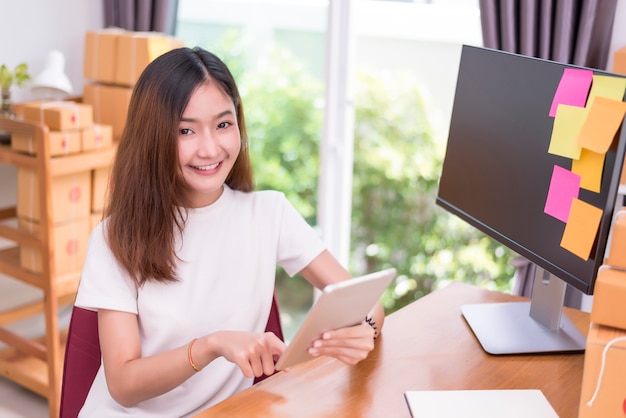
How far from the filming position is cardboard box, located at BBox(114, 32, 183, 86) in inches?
111

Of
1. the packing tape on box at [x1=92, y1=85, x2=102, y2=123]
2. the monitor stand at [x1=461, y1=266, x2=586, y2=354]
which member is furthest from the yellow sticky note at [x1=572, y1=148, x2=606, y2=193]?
the packing tape on box at [x1=92, y1=85, x2=102, y2=123]

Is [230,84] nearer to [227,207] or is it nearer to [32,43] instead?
[227,207]

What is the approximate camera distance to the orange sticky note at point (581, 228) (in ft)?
4.48

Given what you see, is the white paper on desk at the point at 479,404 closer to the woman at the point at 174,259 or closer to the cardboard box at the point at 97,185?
the woman at the point at 174,259

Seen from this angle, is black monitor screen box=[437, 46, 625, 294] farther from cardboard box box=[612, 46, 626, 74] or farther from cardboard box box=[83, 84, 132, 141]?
cardboard box box=[83, 84, 132, 141]

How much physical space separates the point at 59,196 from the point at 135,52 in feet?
1.94

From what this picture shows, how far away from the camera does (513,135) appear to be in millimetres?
1607

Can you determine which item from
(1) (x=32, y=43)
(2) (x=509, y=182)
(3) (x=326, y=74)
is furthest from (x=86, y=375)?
(1) (x=32, y=43)

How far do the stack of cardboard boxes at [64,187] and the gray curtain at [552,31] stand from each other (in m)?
1.30

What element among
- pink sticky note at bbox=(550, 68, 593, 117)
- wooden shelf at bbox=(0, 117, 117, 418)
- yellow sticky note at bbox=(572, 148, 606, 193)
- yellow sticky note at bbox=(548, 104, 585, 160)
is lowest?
wooden shelf at bbox=(0, 117, 117, 418)

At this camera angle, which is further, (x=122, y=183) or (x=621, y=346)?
(x=122, y=183)

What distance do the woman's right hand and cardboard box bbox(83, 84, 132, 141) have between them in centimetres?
168

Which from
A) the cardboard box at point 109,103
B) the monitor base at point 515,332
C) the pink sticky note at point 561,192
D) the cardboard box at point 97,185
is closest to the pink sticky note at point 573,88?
the pink sticky note at point 561,192

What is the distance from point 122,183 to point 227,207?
229 mm
